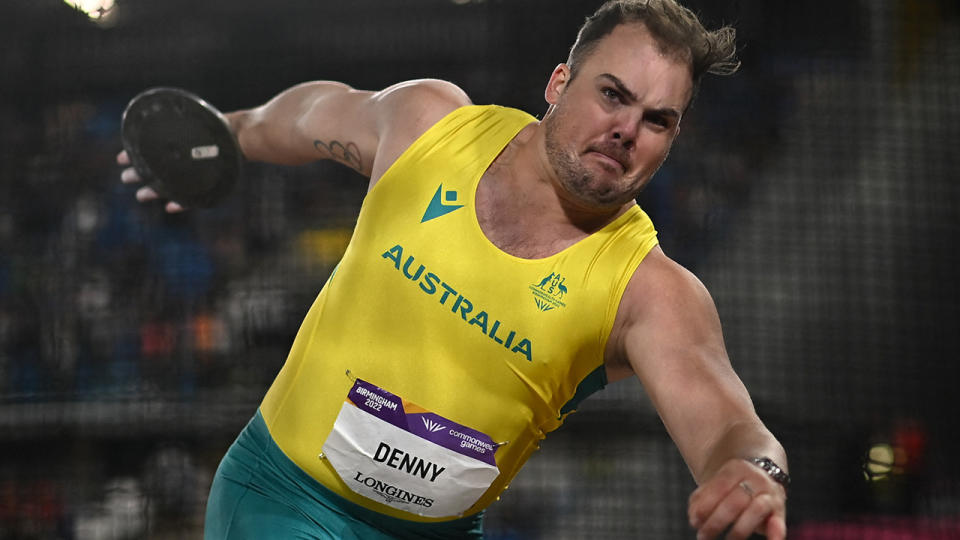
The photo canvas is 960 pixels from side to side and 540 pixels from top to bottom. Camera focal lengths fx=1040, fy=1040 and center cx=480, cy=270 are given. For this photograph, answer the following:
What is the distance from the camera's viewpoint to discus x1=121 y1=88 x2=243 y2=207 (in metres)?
2.90

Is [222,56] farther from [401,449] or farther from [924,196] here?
[401,449]

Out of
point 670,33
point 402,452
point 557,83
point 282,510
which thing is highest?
point 670,33

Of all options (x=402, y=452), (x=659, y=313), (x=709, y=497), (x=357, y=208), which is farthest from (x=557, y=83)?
(x=357, y=208)

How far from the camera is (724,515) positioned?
1436 millimetres

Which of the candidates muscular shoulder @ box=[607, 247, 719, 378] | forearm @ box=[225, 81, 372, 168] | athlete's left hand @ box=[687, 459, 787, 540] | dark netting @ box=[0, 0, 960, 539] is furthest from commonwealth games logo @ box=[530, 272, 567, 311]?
dark netting @ box=[0, 0, 960, 539]

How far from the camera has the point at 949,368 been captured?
20.8ft

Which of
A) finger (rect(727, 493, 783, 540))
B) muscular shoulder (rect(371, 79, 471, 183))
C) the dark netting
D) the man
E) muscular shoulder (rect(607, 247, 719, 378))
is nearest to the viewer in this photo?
finger (rect(727, 493, 783, 540))

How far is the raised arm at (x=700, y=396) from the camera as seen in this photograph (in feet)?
4.79

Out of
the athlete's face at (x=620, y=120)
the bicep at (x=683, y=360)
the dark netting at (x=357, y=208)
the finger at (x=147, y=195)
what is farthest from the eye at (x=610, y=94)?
the dark netting at (x=357, y=208)

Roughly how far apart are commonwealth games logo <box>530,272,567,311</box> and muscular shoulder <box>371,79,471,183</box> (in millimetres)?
452

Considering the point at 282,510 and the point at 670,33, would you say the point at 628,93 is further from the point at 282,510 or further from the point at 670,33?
the point at 282,510

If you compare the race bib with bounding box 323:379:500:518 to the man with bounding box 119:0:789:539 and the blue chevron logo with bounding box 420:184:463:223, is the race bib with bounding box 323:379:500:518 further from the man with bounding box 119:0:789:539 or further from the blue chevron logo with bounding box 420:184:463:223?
the blue chevron logo with bounding box 420:184:463:223

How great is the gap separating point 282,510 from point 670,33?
132cm

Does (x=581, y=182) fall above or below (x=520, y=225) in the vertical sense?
above
